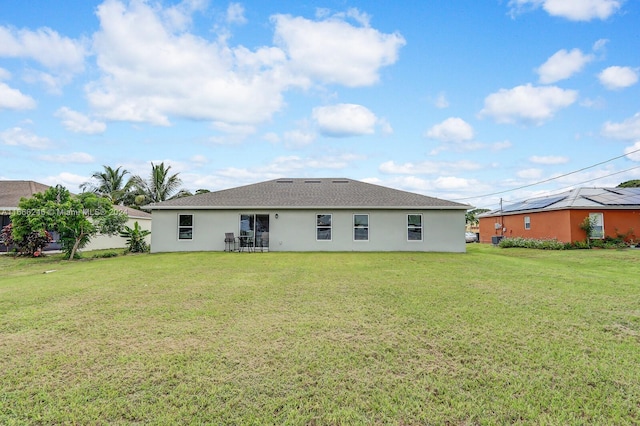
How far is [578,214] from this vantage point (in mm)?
18062

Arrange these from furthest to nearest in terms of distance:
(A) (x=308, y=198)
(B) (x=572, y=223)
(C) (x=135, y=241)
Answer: (B) (x=572, y=223) → (A) (x=308, y=198) → (C) (x=135, y=241)

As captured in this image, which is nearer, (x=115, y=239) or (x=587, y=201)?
(x=587, y=201)

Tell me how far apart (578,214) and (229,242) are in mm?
19055

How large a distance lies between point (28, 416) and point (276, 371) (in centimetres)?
191

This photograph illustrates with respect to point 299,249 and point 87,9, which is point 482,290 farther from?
point 87,9

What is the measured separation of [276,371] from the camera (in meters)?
3.11

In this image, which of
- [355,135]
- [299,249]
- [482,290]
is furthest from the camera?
[355,135]

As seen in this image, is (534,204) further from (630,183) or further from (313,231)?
(630,183)

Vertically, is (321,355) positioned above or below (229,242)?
below

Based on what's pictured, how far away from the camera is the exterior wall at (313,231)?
51.3ft

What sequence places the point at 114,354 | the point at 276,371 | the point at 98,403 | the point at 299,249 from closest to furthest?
the point at 98,403
the point at 276,371
the point at 114,354
the point at 299,249

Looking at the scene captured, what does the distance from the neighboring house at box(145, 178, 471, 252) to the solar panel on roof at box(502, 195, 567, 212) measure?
9.01 metres

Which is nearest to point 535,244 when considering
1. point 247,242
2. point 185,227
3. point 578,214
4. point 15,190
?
point 578,214

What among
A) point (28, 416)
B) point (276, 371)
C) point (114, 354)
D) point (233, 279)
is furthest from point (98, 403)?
point (233, 279)
